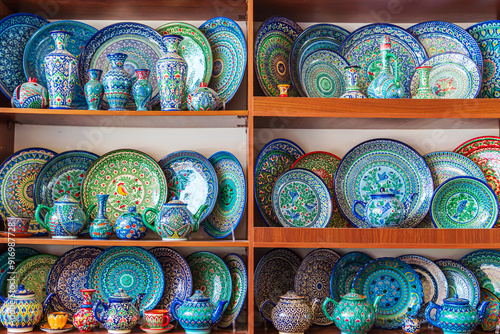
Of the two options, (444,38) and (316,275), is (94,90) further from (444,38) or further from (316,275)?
(444,38)

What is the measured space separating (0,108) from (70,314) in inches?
32.3

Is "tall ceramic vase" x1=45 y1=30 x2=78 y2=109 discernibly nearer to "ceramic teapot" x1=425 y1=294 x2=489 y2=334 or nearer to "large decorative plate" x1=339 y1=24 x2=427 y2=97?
"large decorative plate" x1=339 y1=24 x2=427 y2=97

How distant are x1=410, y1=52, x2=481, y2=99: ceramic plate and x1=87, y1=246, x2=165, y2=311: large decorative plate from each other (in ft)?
4.12

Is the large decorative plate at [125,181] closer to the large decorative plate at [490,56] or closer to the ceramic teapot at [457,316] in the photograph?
the ceramic teapot at [457,316]

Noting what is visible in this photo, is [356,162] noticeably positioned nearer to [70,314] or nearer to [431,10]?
[431,10]

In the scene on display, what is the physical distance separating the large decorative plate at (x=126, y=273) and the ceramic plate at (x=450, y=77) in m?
1.26

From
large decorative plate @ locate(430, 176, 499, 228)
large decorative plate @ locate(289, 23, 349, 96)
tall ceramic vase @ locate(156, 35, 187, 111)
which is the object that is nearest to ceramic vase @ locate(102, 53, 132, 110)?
tall ceramic vase @ locate(156, 35, 187, 111)

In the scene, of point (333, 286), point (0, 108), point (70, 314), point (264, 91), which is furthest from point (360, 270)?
point (0, 108)

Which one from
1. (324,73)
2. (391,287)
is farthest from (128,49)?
(391,287)

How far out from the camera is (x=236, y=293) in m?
1.95

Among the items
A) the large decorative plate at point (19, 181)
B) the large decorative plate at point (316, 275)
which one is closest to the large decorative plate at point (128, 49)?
the large decorative plate at point (19, 181)

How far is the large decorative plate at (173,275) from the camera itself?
1983mm

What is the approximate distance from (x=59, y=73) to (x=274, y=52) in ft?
2.69

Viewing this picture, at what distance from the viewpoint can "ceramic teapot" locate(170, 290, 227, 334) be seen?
178cm
